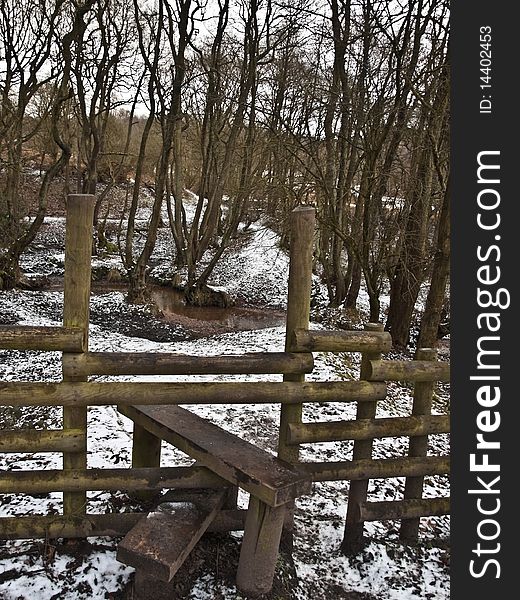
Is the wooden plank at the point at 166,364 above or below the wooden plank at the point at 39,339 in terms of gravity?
below

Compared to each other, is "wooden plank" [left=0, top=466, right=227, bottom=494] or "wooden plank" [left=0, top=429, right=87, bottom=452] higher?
"wooden plank" [left=0, top=429, right=87, bottom=452]

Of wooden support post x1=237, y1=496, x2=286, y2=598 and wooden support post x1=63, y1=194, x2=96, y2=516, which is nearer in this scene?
wooden support post x1=237, y1=496, x2=286, y2=598

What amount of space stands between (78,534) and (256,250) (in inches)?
845

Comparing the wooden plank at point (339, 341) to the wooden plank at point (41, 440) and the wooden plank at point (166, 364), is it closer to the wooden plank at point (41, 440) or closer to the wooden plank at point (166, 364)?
the wooden plank at point (166, 364)

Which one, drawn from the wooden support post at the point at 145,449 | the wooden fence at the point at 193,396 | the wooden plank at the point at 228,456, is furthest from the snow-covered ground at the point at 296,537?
the wooden plank at the point at 228,456

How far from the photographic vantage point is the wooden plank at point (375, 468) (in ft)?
11.8

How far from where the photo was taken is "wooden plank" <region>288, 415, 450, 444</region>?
3.54 meters

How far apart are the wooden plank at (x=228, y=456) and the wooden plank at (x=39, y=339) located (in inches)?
35.8

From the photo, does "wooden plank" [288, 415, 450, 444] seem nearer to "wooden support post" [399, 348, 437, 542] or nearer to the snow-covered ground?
"wooden support post" [399, 348, 437, 542]

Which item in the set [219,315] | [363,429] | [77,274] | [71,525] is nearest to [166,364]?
[77,274]

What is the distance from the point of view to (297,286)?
355 cm

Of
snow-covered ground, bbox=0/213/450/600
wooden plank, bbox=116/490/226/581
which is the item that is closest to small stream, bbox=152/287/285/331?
snow-covered ground, bbox=0/213/450/600

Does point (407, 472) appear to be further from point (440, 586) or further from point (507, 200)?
point (507, 200)

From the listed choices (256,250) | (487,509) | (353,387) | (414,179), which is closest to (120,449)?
(353,387)
